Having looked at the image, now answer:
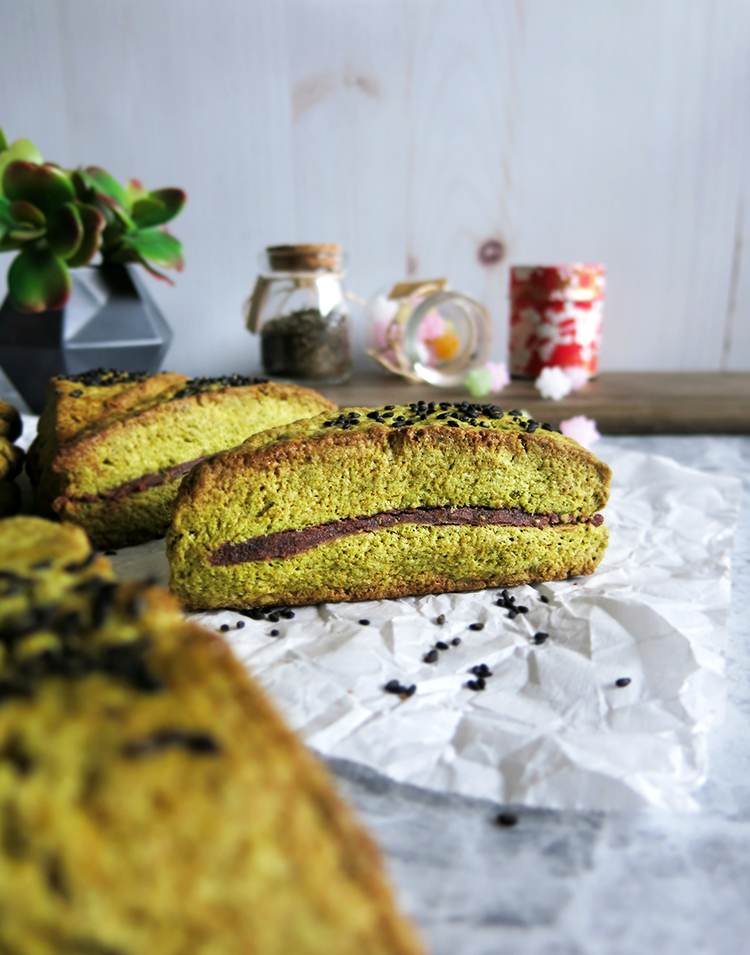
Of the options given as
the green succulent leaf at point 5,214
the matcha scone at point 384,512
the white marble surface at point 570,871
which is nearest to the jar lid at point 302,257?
the green succulent leaf at point 5,214

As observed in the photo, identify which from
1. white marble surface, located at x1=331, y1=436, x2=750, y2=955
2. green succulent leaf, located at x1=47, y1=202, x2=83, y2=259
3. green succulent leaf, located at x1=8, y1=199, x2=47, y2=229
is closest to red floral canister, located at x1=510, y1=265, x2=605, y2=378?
green succulent leaf, located at x1=47, y1=202, x2=83, y2=259

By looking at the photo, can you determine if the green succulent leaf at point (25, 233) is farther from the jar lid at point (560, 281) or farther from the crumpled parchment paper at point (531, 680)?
the jar lid at point (560, 281)

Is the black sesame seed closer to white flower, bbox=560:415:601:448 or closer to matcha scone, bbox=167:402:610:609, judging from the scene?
matcha scone, bbox=167:402:610:609

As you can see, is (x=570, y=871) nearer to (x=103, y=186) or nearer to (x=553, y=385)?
(x=553, y=385)

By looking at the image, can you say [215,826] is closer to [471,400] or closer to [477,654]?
[477,654]

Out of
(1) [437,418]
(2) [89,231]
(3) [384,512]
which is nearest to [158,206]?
(2) [89,231]

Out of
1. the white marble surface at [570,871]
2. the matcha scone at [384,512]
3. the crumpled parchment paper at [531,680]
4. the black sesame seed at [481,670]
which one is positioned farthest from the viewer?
the matcha scone at [384,512]
